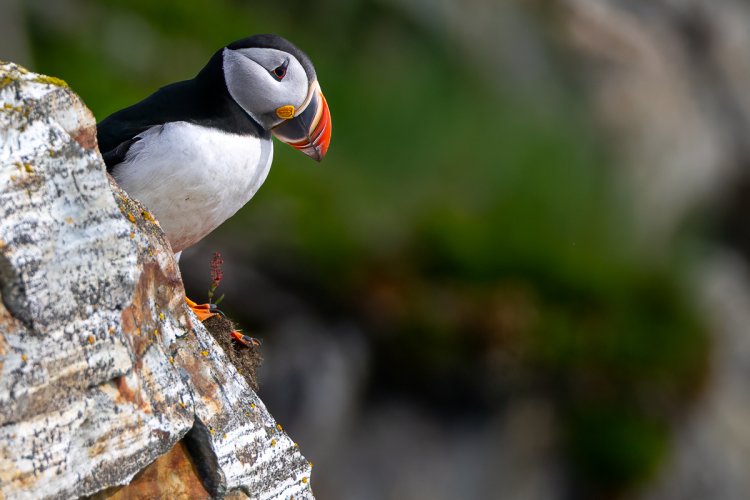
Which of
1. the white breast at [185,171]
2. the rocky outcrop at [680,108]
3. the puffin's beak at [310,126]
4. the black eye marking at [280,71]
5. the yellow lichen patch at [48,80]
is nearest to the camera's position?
the yellow lichen patch at [48,80]

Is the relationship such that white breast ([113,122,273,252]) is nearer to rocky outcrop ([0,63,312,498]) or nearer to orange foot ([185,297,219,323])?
orange foot ([185,297,219,323])

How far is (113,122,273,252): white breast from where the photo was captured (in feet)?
16.4

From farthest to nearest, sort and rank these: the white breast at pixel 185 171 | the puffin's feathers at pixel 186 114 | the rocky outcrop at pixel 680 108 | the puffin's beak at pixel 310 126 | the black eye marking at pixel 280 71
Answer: the rocky outcrop at pixel 680 108 < the puffin's beak at pixel 310 126 < the black eye marking at pixel 280 71 < the puffin's feathers at pixel 186 114 < the white breast at pixel 185 171

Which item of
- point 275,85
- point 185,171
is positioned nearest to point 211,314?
point 185,171

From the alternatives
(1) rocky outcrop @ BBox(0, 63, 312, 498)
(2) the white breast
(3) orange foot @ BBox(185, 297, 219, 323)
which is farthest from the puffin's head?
(1) rocky outcrop @ BBox(0, 63, 312, 498)

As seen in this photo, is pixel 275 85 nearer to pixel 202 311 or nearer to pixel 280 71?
pixel 280 71

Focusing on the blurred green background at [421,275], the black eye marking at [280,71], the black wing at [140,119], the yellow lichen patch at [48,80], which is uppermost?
the yellow lichen patch at [48,80]

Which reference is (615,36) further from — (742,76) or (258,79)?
(258,79)

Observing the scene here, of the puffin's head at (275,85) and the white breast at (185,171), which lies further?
the puffin's head at (275,85)

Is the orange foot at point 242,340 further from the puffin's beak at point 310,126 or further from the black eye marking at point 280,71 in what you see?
the black eye marking at point 280,71

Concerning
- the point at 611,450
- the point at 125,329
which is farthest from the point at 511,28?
the point at 125,329

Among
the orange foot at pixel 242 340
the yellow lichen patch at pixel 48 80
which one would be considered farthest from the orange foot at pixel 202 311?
the yellow lichen patch at pixel 48 80

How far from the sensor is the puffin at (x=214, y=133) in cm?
Result: 503

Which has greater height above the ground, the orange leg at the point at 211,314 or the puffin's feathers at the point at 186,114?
the puffin's feathers at the point at 186,114
